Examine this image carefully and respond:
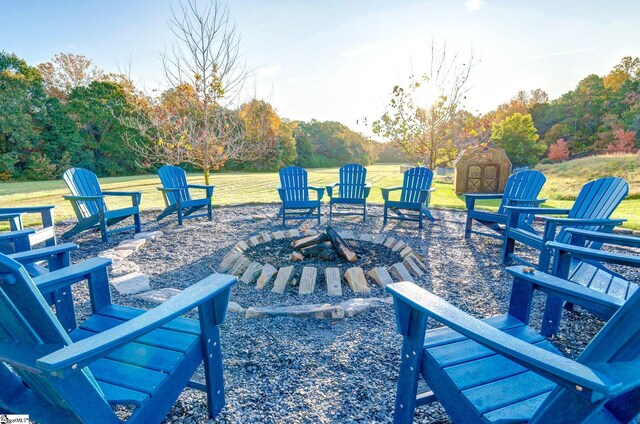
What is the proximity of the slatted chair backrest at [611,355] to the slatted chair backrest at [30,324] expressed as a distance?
1.13 m

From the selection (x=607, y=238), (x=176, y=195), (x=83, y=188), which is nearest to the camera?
(x=607, y=238)

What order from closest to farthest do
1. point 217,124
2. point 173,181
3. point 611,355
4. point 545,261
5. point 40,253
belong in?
point 611,355
point 40,253
point 545,261
point 173,181
point 217,124

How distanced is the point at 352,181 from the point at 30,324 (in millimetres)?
4791

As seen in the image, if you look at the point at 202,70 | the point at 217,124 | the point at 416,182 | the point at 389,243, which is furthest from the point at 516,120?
the point at 389,243

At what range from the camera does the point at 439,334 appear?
1.27 meters

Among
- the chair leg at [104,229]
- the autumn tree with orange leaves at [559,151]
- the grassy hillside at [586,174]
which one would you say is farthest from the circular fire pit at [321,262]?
the autumn tree with orange leaves at [559,151]

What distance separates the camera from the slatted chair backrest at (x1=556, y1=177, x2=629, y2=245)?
8.06ft

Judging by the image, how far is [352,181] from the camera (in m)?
5.30

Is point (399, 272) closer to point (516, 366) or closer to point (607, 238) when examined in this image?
point (607, 238)

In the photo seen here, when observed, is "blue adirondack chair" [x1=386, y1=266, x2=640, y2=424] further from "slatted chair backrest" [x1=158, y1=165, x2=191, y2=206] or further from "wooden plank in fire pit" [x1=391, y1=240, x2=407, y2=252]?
"slatted chair backrest" [x1=158, y1=165, x2=191, y2=206]

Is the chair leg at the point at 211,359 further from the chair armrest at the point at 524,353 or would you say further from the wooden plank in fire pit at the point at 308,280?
the wooden plank in fire pit at the point at 308,280

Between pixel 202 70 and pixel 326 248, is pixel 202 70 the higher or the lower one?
the higher one

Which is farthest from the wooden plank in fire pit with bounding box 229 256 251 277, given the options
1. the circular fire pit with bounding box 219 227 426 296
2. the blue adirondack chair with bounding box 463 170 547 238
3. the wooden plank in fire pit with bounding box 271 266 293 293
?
the blue adirondack chair with bounding box 463 170 547 238

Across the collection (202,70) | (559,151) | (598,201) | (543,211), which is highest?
(202,70)
